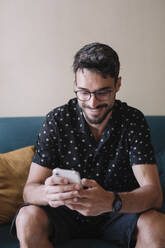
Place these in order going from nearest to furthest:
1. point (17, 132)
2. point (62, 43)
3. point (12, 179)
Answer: point (12, 179)
point (17, 132)
point (62, 43)

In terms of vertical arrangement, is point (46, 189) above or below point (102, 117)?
below

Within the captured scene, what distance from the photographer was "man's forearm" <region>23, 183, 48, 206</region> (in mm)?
1078

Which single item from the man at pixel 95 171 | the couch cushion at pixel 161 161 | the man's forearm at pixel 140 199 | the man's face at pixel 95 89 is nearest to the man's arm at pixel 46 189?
the man at pixel 95 171

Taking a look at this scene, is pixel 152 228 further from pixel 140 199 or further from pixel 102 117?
pixel 102 117

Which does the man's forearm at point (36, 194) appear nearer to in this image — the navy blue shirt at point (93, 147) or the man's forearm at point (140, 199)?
the navy blue shirt at point (93, 147)

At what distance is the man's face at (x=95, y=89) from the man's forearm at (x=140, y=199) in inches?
13.7

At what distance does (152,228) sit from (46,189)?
0.42 meters

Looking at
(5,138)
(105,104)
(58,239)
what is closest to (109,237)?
(58,239)

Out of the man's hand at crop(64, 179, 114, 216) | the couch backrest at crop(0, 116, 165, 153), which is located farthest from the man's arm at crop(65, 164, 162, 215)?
the couch backrest at crop(0, 116, 165, 153)

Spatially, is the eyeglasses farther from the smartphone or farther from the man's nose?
the smartphone

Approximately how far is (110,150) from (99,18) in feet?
3.46

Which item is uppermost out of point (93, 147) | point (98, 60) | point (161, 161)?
point (98, 60)

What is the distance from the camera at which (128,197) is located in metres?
1.04

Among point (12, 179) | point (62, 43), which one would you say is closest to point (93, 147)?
point (12, 179)
